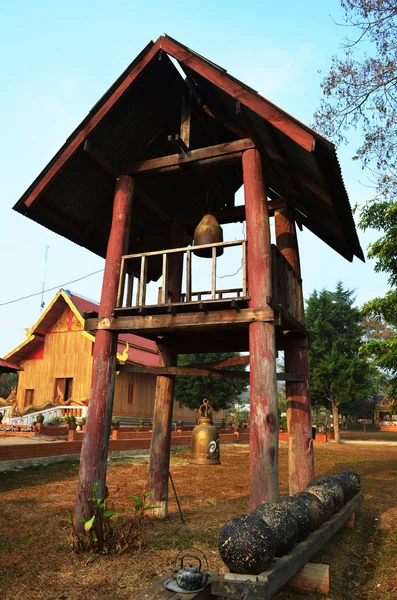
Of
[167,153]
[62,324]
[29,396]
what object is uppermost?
[167,153]

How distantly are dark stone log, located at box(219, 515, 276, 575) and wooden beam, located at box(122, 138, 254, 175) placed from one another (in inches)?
240

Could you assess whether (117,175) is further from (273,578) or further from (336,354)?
(336,354)

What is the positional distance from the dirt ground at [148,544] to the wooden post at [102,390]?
35.7 inches

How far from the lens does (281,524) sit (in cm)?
491

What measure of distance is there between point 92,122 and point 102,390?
194 inches

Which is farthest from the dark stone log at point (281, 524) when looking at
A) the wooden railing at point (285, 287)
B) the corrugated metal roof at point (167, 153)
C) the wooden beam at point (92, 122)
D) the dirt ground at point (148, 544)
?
the wooden beam at point (92, 122)

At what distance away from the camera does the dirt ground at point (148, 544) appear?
17.2 feet

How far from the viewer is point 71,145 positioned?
826cm

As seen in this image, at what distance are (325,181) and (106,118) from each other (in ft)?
14.0

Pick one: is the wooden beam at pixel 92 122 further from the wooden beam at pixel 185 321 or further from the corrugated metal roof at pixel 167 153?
the wooden beam at pixel 185 321

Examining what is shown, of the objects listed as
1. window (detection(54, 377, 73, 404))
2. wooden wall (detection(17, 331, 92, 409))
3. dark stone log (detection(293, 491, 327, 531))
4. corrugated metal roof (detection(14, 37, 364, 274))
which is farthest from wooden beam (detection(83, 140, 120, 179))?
window (detection(54, 377, 73, 404))

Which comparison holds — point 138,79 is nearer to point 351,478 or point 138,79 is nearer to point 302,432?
point 302,432

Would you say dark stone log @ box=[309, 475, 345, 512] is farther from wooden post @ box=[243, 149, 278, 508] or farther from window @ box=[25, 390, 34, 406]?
window @ box=[25, 390, 34, 406]

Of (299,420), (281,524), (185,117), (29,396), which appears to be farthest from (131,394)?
(281,524)
